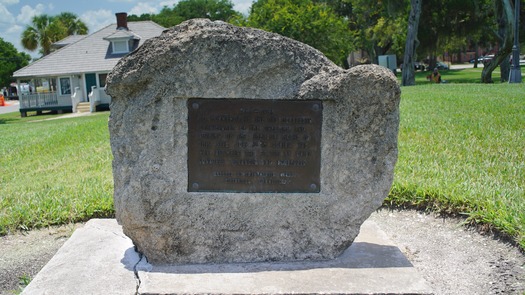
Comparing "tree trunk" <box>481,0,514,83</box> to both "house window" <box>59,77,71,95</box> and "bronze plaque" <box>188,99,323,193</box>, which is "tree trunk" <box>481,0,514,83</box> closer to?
"bronze plaque" <box>188,99,323,193</box>

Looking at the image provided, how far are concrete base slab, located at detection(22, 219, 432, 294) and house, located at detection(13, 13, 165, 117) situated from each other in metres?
28.9

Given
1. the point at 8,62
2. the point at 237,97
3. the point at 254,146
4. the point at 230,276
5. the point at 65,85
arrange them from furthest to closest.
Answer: the point at 8,62, the point at 65,85, the point at 254,146, the point at 237,97, the point at 230,276

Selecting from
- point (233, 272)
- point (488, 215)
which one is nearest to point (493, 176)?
point (488, 215)

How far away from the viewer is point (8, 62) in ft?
152

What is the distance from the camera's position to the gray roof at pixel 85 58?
3247 centimetres

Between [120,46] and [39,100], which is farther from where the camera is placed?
[39,100]

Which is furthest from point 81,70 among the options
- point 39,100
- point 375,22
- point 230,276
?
point 230,276

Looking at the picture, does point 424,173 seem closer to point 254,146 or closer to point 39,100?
point 254,146

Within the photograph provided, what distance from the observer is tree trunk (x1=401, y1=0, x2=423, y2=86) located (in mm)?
24500

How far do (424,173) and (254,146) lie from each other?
10.4 feet

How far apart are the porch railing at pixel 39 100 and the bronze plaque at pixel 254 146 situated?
3223cm

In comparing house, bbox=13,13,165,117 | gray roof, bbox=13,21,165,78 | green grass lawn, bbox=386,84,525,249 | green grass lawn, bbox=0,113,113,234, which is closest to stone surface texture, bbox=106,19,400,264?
green grass lawn, bbox=386,84,525,249

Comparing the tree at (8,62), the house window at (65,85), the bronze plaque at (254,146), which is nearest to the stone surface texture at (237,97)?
the bronze plaque at (254,146)

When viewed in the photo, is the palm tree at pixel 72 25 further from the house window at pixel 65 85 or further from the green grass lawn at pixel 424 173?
the green grass lawn at pixel 424 173
